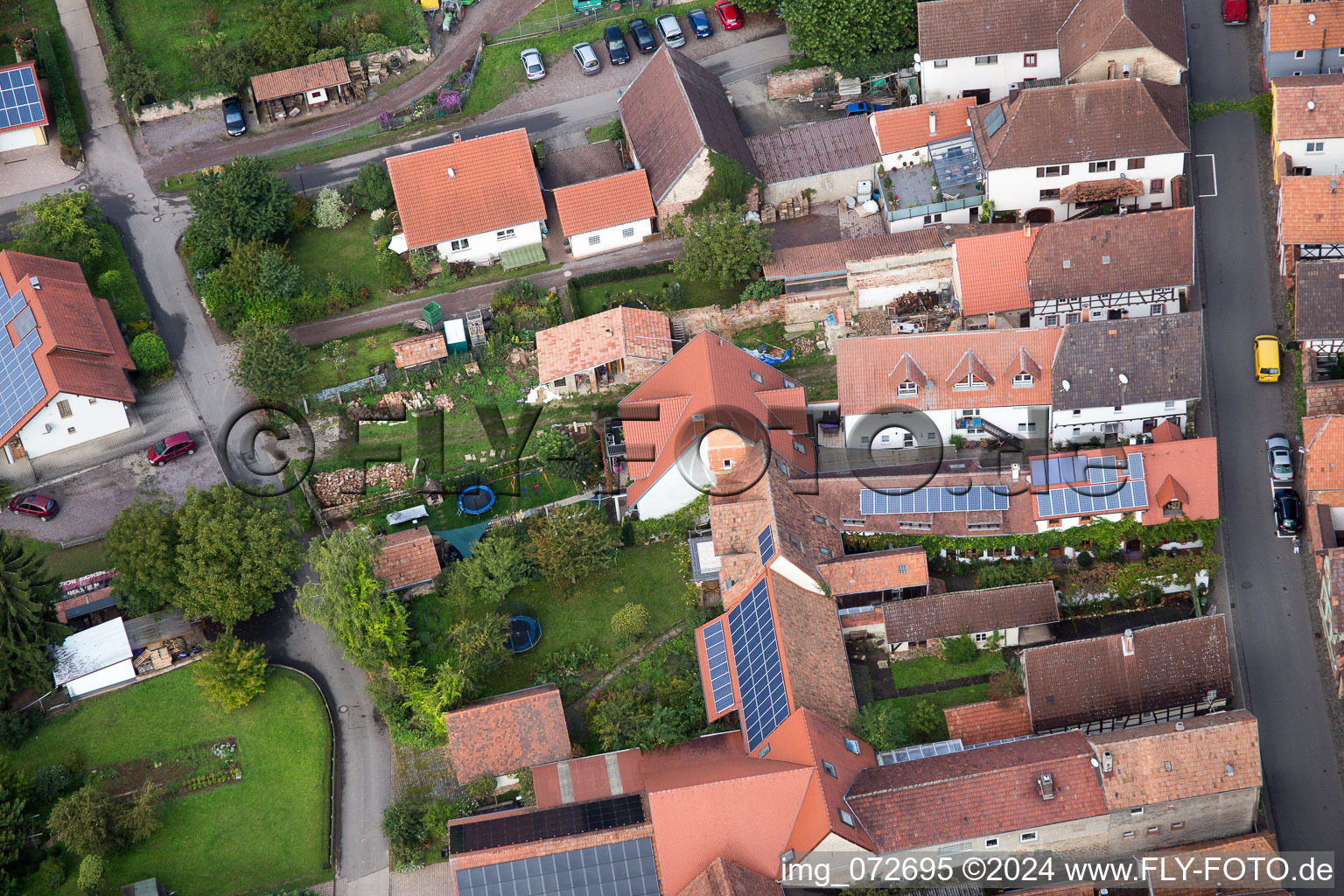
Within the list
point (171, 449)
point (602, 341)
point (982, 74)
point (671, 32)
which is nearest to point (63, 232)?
point (171, 449)

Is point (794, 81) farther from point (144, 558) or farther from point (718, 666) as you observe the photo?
point (144, 558)

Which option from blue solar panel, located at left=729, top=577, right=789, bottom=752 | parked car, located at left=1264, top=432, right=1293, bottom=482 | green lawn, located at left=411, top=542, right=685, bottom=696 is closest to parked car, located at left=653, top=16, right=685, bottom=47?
green lawn, located at left=411, top=542, right=685, bottom=696

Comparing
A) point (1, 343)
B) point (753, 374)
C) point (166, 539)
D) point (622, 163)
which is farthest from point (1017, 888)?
point (1, 343)

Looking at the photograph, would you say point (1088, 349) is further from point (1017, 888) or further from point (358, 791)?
point (358, 791)

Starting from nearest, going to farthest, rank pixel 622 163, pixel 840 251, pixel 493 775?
pixel 493 775 → pixel 840 251 → pixel 622 163

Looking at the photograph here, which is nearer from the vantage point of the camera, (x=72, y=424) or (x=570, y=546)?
(x=570, y=546)

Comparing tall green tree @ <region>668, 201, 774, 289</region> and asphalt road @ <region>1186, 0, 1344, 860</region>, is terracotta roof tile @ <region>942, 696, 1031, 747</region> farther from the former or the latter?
tall green tree @ <region>668, 201, 774, 289</region>
